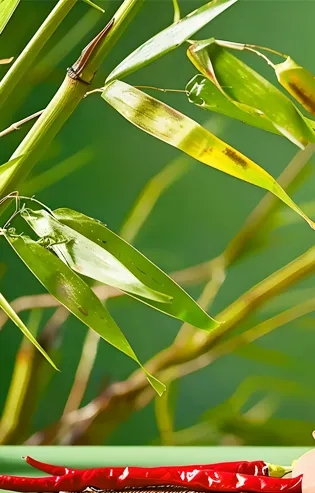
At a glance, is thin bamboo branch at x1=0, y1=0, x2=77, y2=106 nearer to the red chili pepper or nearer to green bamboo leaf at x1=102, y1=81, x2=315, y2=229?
green bamboo leaf at x1=102, y1=81, x2=315, y2=229

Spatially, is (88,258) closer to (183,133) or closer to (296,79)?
(183,133)

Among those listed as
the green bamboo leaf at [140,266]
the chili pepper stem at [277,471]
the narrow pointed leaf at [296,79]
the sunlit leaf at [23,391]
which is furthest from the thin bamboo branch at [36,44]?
the chili pepper stem at [277,471]

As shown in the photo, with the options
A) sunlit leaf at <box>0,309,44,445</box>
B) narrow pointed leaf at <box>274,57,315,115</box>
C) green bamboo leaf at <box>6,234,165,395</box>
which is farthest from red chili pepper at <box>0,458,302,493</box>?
narrow pointed leaf at <box>274,57,315,115</box>

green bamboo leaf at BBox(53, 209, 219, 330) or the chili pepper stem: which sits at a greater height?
green bamboo leaf at BBox(53, 209, 219, 330)

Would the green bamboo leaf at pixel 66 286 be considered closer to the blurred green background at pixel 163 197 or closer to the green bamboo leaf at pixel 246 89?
the blurred green background at pixel 163 197

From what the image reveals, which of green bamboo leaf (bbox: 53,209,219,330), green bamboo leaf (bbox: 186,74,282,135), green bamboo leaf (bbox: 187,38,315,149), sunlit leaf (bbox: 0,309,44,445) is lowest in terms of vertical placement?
sunlit leaf (bbox: 0,309,44,445)

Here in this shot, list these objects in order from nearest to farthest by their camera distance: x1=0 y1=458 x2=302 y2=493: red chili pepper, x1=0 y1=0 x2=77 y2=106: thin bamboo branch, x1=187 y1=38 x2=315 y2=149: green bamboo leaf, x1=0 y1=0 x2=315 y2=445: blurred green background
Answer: x1=0 y1=458 x2=302 y2=493: red chili pepper < x1=187 y1=38 x2=315 y2=149: green bamboo leaf < x1=0 y1=0 x2=77 y2=106: thin bamboo branch < x1=0 y1=0 x2=315 y2=445: blurred green background

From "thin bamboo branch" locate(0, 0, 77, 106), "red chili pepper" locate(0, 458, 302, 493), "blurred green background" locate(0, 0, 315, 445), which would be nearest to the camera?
"red chili pepper" locate(0, 458, 302, 493)
